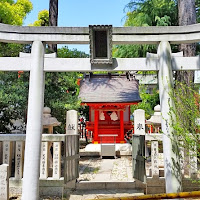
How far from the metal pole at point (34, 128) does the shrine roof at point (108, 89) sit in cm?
743

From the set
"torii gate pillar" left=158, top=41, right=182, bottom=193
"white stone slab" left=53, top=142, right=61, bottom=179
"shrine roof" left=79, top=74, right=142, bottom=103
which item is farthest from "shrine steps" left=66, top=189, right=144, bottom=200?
"shrine roof" left=79, top=74, right=142, bottom=103

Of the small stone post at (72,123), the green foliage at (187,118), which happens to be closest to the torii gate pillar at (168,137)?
the green foliage at (187,118)

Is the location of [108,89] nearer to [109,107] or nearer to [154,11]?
[109,107]

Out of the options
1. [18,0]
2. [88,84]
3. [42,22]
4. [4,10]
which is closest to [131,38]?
[88,84]

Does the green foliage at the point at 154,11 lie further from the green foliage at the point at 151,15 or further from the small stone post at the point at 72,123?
the small stone post at the point at 72,123

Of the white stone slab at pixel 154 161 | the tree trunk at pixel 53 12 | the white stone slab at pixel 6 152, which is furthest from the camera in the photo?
the tree trunk at pixel 53 12

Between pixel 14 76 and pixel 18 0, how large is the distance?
13.0 m

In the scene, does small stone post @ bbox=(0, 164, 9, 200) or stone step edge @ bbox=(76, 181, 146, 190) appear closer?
small stone post @ bbox=(0, 164, 9, 200)

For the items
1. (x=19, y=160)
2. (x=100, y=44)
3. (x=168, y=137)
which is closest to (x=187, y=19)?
(x=100, y=44)

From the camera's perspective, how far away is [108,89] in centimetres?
1373

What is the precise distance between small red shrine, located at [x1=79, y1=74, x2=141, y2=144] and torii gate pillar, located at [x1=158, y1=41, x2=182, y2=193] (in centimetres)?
744

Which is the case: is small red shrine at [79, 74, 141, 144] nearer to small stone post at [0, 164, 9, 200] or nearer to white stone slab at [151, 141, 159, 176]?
white stone slab at [151, 141, 159, 176]

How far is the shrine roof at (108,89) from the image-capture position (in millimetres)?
12523

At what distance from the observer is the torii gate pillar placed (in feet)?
14.3
